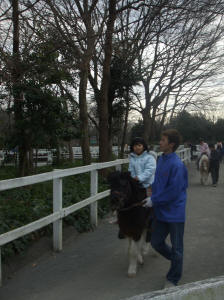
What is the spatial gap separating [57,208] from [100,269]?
3.90 ft

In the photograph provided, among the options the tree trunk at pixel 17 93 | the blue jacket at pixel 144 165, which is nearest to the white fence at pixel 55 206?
the blue jacket at pixel 144 165

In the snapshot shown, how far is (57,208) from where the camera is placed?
18.2 ft

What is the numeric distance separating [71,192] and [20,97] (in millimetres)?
2969

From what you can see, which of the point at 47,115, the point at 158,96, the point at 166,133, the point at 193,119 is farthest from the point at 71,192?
the point at 193,119

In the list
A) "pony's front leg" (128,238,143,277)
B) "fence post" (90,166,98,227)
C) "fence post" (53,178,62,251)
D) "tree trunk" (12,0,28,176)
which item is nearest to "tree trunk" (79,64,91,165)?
"tree trunk" (12,0,28,176)

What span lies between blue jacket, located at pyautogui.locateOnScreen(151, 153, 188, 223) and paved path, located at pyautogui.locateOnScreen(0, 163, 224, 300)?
94 centimetres

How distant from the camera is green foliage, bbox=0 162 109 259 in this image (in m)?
5.34

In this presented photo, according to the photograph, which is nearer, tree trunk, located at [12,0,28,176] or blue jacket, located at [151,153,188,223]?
blue jacket, located at [151,153,188,223]

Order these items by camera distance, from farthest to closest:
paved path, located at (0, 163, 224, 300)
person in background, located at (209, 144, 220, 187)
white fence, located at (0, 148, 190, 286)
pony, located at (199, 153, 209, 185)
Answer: pony, located at (199, 153, 209, 185), person in background, located at (209, 144, 220, 187), white fence, located at (0, 148, 190, 286), paved path, located at (0, 163, 224, 300)

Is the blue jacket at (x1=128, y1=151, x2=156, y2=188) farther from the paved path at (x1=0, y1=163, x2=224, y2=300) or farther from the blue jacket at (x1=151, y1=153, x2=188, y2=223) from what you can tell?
the paved path at (x1=0, y1=163, x2=224, y2=300)

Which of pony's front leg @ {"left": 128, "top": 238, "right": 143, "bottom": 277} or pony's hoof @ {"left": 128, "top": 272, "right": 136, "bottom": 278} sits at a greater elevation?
pony's front leg @ {"left": 128, "top": 238, "right": 143, "bottom": 277}

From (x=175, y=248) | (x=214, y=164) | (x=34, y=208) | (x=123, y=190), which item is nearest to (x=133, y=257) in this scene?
(x=175, y=248)

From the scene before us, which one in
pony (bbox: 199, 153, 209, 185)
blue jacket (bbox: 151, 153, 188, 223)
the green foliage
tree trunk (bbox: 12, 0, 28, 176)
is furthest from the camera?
pony (bbox: 199, 153, 209, 185)

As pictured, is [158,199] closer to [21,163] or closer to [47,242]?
[47,242]
